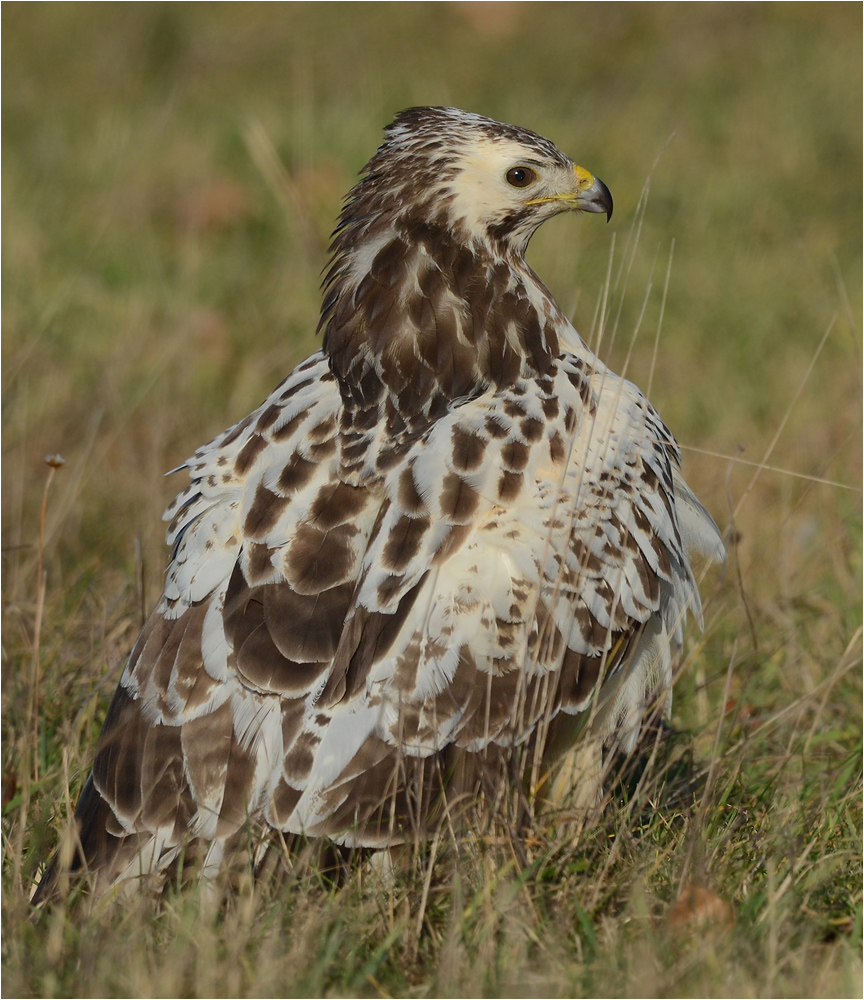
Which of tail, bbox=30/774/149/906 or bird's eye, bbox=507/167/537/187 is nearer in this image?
tail, bbox=30/774/149/906

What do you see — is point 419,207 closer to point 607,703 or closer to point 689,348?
point 607,703

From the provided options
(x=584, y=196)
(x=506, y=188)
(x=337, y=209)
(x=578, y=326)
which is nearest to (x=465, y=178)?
(x=506, y=188)

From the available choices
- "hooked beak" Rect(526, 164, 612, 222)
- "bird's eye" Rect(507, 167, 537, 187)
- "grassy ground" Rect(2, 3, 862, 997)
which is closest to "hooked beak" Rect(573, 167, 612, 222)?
"hooked beak" Rect(526, 164, 612, 222)

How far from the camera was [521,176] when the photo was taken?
379 cm

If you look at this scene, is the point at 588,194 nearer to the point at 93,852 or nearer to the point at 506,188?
the point at 506,188

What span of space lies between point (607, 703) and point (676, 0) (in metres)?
9.77

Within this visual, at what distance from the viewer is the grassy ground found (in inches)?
115

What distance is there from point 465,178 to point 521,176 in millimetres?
182

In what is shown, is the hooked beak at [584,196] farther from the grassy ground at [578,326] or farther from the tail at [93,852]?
the tail at [93,852]

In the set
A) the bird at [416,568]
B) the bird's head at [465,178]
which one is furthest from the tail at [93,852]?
the bird's head at [465,178]

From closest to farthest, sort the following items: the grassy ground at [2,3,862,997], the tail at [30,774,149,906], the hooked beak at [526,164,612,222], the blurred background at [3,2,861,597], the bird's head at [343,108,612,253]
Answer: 1. the grassy ground at [2,3,862,997]
2. the tail at [30,774,149,906]
3. the bird's head at [343,108,612,253]
4. the hooked beak at [526,164,612,222]
5. the blurred background at [3,2,861,597]

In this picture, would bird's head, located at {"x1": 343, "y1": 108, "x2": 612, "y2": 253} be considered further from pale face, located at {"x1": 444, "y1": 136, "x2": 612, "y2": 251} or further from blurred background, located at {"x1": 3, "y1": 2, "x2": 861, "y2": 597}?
blurred background, located at {"x1": 3, "y1": 2, "x2": 861, "y2": 597}

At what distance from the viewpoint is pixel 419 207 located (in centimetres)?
374

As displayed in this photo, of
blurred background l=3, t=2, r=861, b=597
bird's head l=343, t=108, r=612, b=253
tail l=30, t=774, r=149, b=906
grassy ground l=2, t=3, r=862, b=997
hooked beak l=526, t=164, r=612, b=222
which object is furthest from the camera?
blurred background l=3, t=2, r=861, b=597
